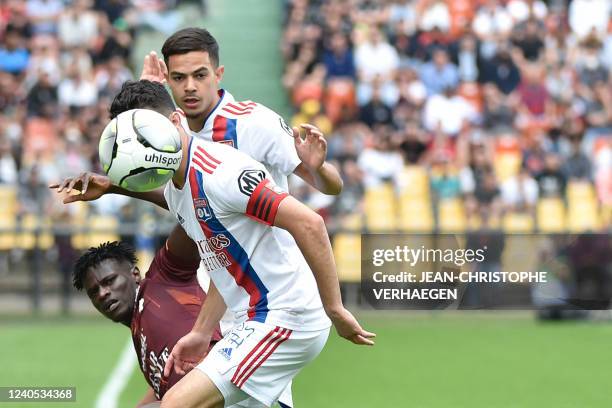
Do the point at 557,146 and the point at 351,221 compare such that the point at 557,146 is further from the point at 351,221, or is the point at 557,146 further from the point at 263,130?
the point at 263,130

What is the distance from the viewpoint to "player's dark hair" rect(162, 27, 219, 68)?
5930 millimetres

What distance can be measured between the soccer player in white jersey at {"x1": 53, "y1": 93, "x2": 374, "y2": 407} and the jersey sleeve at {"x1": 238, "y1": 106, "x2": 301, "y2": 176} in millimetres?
818

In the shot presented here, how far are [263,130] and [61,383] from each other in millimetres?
5493

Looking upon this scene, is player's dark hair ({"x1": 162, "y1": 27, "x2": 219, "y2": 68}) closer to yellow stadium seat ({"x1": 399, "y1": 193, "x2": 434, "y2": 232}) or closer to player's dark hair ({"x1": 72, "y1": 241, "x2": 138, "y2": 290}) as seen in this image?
player's dark hair ({"x1": 72, "y1": 241, "x2": 138, "y2": 290})

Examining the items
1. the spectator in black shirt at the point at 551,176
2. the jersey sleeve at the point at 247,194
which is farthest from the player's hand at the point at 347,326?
the spectator in black shirt at the point at 551,176

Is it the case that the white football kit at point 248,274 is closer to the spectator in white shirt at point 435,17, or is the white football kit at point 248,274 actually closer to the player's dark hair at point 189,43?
the player's dark hair at point 189,43

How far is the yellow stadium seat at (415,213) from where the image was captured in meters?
16.1

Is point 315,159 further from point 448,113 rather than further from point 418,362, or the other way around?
point 448,113

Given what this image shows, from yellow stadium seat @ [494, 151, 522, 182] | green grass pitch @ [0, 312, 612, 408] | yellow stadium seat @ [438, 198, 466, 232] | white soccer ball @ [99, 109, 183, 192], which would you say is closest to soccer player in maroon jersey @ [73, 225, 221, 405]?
white soccer ball @ [99, 109, 183, 192]

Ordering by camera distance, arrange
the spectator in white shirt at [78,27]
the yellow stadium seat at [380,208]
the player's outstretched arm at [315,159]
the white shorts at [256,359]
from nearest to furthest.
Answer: the white shorts at [256,359] < the player's outstretched arm at [315,159] < the yellow stadium seat at [380,208] < the spectator in white shirt at [78,27]

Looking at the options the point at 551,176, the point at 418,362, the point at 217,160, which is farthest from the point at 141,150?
the point at 551,176

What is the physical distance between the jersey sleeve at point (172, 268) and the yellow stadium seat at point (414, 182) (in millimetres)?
10553

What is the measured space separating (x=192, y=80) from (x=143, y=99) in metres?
0.35

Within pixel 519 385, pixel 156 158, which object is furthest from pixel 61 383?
pixel 156 158
